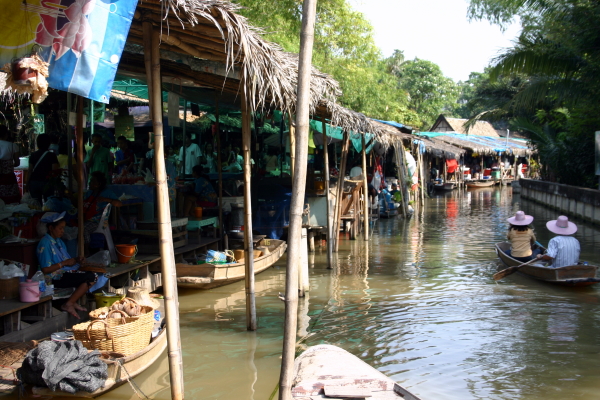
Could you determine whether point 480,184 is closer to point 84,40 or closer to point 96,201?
point 96,201

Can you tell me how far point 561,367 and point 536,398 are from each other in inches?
33.3

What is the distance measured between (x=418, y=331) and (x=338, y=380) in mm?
2850

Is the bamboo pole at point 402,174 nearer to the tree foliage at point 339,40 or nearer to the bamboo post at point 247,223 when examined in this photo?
the tree foliage at point 339,40

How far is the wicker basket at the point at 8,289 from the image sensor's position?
548cm

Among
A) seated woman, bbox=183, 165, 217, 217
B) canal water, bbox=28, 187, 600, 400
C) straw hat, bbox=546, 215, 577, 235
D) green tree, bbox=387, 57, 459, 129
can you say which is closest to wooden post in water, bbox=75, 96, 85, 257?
canal water, bbox=28, 187, 600, 400

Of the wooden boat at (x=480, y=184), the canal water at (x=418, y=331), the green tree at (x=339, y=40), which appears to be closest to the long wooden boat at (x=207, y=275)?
the canal water at (x=418, y=331)

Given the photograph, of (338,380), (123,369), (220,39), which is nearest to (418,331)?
(338,380)

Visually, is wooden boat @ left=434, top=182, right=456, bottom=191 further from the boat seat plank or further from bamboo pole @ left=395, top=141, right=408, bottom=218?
the boat seat plank

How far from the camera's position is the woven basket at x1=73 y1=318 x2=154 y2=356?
486cm

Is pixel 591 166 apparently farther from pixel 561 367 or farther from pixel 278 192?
pixel 561 367

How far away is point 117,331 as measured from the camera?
4.88 meters

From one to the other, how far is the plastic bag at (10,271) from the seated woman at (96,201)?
66.1 inches

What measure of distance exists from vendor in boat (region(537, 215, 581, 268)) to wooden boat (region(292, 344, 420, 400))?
5384 mm

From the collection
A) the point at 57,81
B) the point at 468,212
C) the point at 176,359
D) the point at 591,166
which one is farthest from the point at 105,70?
the point at 591,166
